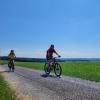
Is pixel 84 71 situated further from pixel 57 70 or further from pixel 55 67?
pixel 57 70

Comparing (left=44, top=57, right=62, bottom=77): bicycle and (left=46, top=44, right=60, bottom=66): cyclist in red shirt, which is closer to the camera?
(left=44, top=57, right=62, bottom=77): bicycle

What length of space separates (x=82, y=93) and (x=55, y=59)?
13.7 meters

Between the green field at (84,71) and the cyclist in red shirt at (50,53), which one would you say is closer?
the green field at (84,71)

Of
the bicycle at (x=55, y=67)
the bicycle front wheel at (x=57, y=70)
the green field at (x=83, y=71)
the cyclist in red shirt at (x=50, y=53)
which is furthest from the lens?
the cyclist in red shirt at (x=50, y=53)

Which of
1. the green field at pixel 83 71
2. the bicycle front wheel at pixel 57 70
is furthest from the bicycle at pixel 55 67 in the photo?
the green field at pixel 83 71

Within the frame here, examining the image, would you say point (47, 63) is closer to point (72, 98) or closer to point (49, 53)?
point (49, 53)

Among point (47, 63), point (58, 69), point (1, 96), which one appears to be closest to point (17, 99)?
point (1, 96)

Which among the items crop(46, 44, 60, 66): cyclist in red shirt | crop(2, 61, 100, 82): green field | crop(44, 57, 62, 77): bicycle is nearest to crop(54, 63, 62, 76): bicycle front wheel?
crop(44, 57, 62, 77): bicycle

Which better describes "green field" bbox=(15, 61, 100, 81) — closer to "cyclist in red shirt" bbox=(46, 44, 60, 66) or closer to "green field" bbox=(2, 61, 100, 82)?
"green field" bbox=(2, 61, 100, 82)

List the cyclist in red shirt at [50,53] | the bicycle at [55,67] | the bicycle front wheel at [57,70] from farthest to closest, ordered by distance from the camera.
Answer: the cyclist in red shirt at [50,53] → the bicycle at [55,67] → the bicycle front wheel at [57,70]

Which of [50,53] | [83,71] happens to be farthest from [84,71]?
[50,53]

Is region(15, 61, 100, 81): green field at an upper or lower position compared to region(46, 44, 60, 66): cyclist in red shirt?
lower

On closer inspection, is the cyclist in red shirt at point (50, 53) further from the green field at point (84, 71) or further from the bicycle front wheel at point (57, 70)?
the green field at point (84, 71)

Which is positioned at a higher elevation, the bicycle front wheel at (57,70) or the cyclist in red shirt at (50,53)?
the cyclist in red shirt at (50,53)
